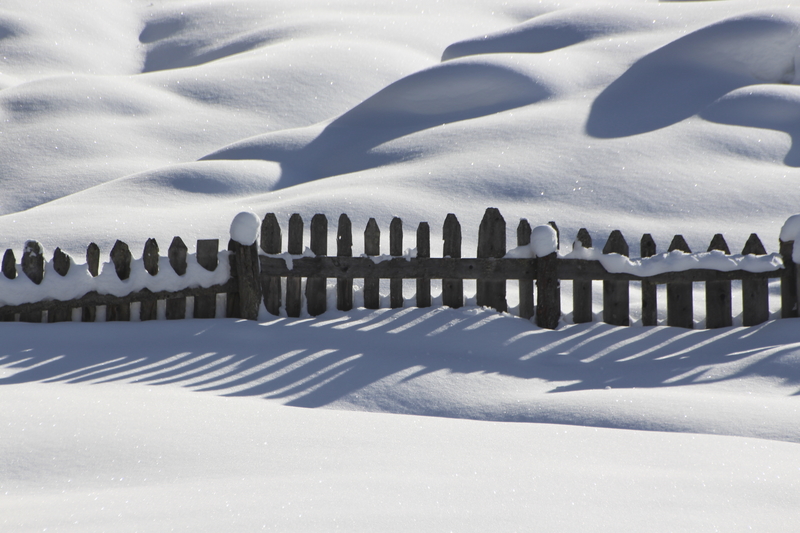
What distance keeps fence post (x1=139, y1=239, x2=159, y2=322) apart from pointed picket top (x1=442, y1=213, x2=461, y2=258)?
2.14 meters

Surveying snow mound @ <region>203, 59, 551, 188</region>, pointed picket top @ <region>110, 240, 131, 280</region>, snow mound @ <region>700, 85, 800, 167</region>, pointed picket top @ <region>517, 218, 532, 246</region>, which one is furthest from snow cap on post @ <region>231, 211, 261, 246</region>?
snow mound @ <region>700, 85, 800, 167</region>

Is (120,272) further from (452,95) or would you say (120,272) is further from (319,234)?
(452,95)

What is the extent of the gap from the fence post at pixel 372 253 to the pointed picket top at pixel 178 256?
135 centimetres

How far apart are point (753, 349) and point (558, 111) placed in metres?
8.23

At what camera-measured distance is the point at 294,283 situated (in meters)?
5.00

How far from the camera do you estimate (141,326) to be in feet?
15.2

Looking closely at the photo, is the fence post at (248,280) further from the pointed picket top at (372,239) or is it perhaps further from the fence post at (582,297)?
the fence post at (582,297)

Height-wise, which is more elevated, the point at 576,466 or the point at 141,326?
the point at 141,326

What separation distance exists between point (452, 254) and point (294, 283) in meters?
1.24

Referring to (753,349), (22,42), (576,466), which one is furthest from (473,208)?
(22,42)

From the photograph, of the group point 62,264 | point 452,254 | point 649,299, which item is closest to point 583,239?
point 649,299

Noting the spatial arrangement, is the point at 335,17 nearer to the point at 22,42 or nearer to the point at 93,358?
the point at 22,42

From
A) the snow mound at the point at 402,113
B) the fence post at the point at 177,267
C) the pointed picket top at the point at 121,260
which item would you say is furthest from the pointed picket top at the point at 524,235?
the snow mound at the point at 402,113

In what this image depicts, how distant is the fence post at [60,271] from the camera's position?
4.67m
